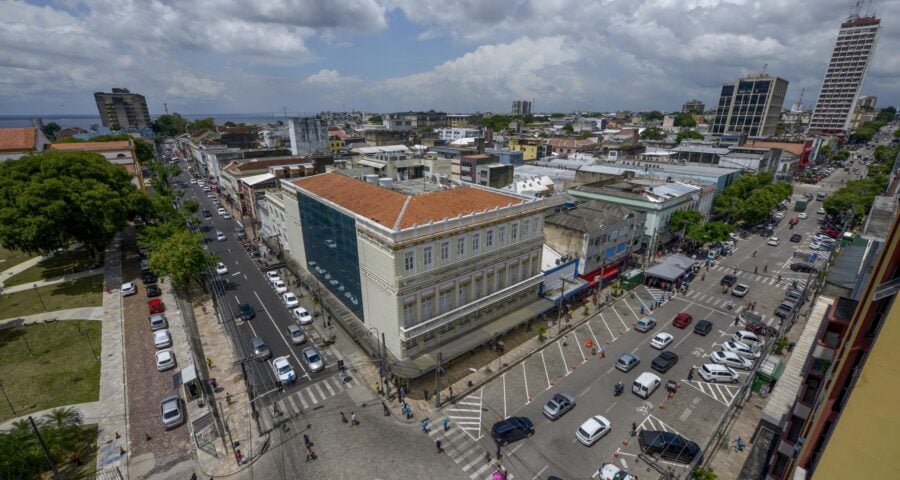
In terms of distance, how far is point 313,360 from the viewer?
4134cm

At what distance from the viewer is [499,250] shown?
42500 millimetres

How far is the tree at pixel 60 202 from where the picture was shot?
51969 millimetres

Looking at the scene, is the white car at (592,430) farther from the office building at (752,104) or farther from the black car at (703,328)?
the office building at (752,104)

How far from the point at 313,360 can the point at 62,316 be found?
36.4 metres

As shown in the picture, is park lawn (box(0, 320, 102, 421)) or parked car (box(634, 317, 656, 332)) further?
parked car (box(634, 317, 656, 332))

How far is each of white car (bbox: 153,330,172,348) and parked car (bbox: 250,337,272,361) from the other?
364 inches

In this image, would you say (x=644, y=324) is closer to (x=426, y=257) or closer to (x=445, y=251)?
(x=445, y=251)

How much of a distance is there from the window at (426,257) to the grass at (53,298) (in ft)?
161

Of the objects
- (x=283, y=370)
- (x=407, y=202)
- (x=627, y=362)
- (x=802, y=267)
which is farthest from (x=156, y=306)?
(x=802, y=267)

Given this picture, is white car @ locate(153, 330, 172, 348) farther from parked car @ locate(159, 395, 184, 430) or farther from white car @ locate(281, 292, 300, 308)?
white car @ locate(281, 292, 300, 308)

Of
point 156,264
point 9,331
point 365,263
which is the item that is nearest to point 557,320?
point 365,263

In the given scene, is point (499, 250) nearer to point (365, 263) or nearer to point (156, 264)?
point (365, 263)

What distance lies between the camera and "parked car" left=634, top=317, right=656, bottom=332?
47.8 m

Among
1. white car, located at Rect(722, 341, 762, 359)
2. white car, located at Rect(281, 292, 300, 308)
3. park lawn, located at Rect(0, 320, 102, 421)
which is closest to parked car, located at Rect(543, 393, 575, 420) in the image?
white car, located at Rect(722, 341, 762, 359)
